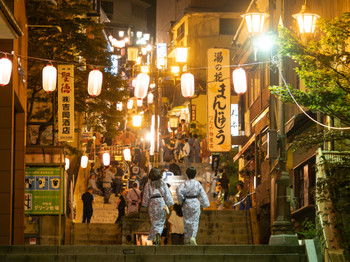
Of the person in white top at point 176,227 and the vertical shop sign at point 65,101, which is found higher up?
the vertical shop sign at point 65,101

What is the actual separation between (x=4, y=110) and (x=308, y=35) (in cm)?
860

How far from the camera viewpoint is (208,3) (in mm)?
57469

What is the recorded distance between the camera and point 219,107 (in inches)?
1113

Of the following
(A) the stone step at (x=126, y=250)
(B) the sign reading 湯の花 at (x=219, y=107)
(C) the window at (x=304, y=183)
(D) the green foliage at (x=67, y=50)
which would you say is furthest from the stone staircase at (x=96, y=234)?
(A) the stone step at (x=126, y=250)

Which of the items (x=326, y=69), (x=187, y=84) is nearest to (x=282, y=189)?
(x=326, y=69)

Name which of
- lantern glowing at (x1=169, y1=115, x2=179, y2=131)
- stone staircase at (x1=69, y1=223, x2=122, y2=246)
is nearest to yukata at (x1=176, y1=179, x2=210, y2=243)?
stone staircase at (x1=69, y1=223, x2=122, y2=246)

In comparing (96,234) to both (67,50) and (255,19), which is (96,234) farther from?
(255,19)

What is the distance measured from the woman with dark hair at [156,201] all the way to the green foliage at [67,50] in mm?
11124

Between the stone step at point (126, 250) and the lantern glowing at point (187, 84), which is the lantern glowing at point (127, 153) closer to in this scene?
the lantern glowing at point (187, 84)

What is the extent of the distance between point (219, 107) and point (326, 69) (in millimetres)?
13623

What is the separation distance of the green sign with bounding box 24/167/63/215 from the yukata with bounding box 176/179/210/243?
7.02 metres

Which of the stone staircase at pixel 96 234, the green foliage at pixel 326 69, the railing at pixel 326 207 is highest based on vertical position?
the green foliage at pixel 326 69

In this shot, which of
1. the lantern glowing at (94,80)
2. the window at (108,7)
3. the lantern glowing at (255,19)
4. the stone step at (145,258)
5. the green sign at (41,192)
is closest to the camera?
the stone step at (145,258)

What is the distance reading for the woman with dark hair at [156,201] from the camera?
16.1 meters
